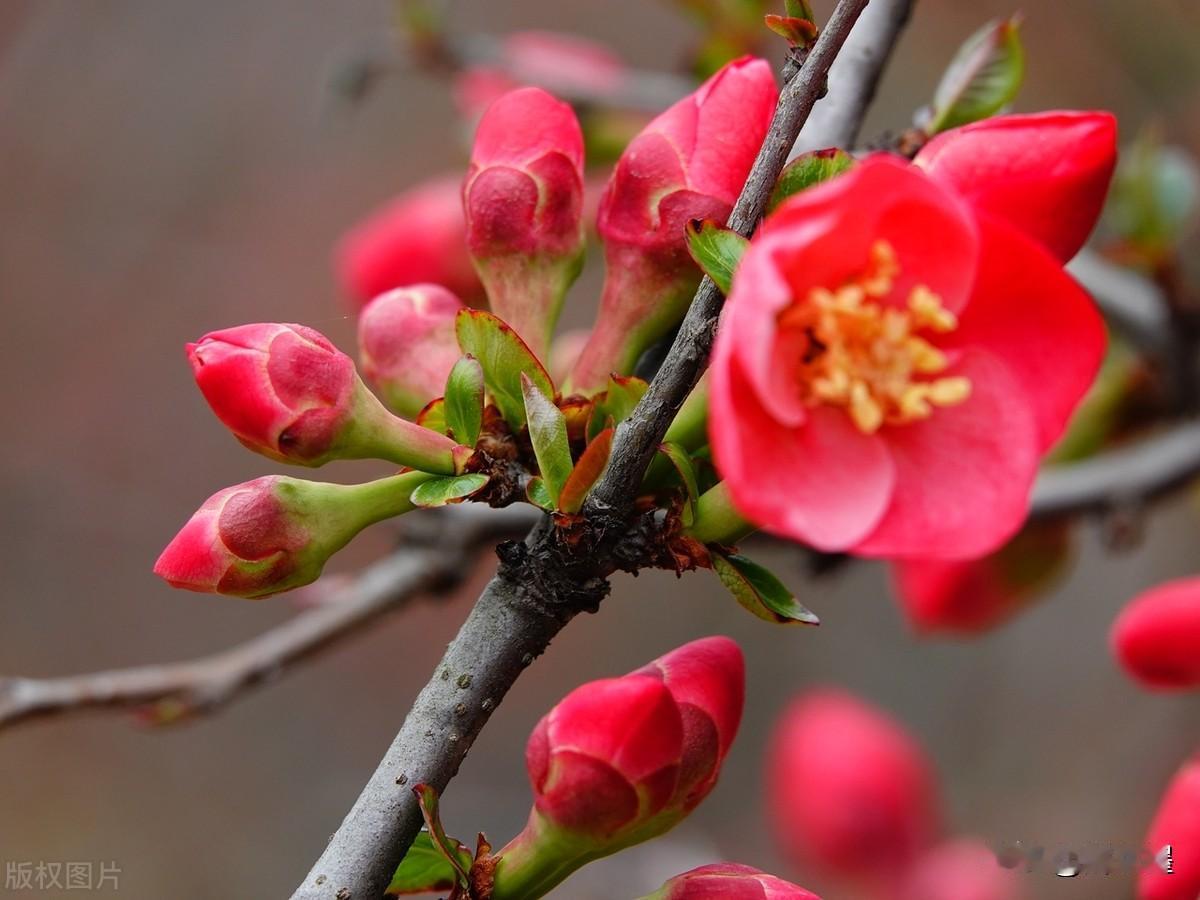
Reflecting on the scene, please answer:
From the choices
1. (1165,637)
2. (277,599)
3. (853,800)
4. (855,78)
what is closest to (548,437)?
(855,78)

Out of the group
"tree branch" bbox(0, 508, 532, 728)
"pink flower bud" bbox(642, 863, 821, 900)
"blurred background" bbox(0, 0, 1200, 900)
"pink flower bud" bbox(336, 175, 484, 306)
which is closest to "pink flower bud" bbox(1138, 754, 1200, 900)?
"pink flower bud" bbox(642, 863, 821, 900)

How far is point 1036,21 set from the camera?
2.39 m

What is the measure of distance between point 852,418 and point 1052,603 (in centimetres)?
259

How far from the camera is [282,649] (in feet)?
4.01

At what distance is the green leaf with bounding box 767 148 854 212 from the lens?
66cm

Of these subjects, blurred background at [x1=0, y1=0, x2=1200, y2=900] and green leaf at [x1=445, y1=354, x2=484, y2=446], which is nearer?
green leaf at [x1=445, y1=354, x2=484, y2=446]

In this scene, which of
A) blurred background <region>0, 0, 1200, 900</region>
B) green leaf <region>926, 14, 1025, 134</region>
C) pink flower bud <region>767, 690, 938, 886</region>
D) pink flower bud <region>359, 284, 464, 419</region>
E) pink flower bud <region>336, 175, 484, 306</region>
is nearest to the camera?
pink flower bud <region>359, 284, 464, 419</region>

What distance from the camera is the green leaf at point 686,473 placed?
64 cm

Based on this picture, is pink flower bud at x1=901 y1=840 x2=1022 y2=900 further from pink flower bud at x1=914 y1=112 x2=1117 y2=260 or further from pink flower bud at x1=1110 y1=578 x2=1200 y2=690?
pink flower bud at x1=914 y1=112 x2=1117 y2=260

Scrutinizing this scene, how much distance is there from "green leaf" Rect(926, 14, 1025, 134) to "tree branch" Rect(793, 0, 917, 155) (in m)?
0.05

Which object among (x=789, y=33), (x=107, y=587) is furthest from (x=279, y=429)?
(x=107, y=587)

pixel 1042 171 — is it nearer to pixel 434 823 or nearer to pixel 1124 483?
pixel 434 823

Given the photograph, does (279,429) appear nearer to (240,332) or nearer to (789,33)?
(240,332)

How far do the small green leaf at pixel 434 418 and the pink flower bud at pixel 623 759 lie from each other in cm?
18
